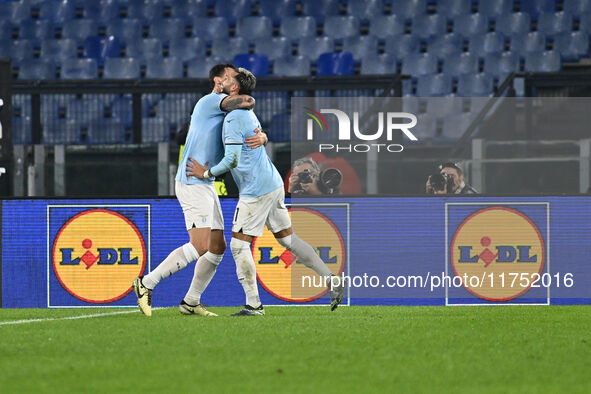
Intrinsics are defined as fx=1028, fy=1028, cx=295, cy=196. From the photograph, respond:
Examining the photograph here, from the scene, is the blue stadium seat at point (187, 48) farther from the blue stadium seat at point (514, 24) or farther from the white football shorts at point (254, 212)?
the white football shorts at point (254, 212)

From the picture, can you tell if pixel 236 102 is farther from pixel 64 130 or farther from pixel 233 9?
pixel 233 9

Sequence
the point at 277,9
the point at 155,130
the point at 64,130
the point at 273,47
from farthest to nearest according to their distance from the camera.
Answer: the point at 277,9 < the point at 273,47 < the point at 155,130 < the point at 64,130

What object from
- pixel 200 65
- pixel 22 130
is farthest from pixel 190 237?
pixel 200 65

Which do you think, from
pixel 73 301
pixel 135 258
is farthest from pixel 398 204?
pixel 73 301

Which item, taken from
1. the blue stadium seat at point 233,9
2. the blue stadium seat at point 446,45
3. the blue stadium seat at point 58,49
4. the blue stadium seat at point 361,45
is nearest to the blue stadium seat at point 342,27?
the blue stadium seat at point 361,45

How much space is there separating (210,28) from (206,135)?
36.7 ft

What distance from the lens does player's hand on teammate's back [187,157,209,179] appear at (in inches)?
310

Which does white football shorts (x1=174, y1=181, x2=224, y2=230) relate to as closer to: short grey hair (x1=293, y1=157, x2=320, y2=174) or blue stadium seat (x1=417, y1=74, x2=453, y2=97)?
short grey hair (x1=293, y1=157, x2=320, y2=174)

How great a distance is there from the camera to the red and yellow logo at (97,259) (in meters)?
9.20

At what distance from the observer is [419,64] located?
18.5 metres

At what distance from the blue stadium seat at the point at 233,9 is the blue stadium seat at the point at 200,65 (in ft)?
3.43

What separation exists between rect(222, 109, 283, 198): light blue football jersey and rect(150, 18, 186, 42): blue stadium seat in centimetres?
1138

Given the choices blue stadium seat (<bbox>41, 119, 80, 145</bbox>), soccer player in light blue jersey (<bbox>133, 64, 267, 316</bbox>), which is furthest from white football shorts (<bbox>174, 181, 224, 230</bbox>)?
blue stadium seat (<bbox>41, 119, 80, 145</bbox>)

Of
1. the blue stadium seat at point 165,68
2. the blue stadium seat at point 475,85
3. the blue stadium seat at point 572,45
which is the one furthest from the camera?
the blue stadium seat at point 165,68
